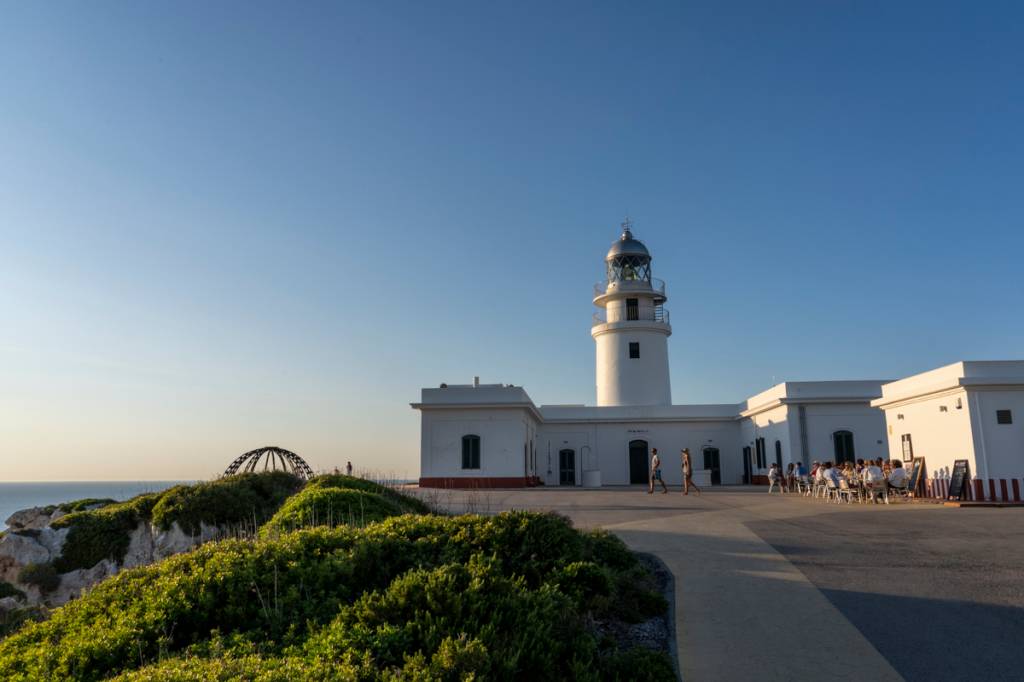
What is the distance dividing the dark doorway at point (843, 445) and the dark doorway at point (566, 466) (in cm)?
1069

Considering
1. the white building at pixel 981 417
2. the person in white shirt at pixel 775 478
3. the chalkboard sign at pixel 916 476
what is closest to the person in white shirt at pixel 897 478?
the chalkboard sign at pixel 916 476

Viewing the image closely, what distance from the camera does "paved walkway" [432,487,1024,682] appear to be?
4.32 metres

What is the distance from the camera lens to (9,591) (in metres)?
10.7

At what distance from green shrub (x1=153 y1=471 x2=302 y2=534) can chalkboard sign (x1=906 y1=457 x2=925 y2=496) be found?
14.8 meters

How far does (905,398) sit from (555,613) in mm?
17187

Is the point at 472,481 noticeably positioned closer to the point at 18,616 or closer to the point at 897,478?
the point at 897,478

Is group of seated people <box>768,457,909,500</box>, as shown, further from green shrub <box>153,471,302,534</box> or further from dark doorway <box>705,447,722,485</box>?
green shrub <box>153,471,302,534</box>

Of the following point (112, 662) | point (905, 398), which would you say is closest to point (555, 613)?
point (112, 662)

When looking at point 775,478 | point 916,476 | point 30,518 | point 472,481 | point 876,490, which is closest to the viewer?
point 30,518

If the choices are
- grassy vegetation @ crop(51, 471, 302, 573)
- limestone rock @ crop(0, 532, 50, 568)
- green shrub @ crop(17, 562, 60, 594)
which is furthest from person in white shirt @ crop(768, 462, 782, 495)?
limestone rock @ crop(0, 532, 50, 568)

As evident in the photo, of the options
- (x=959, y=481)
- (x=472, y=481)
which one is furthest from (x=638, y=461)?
(x=959, y=481)

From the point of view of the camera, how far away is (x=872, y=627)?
503 centimetres

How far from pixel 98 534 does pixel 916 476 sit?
58.9 feet

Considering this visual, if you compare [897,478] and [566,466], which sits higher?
[566,466]
